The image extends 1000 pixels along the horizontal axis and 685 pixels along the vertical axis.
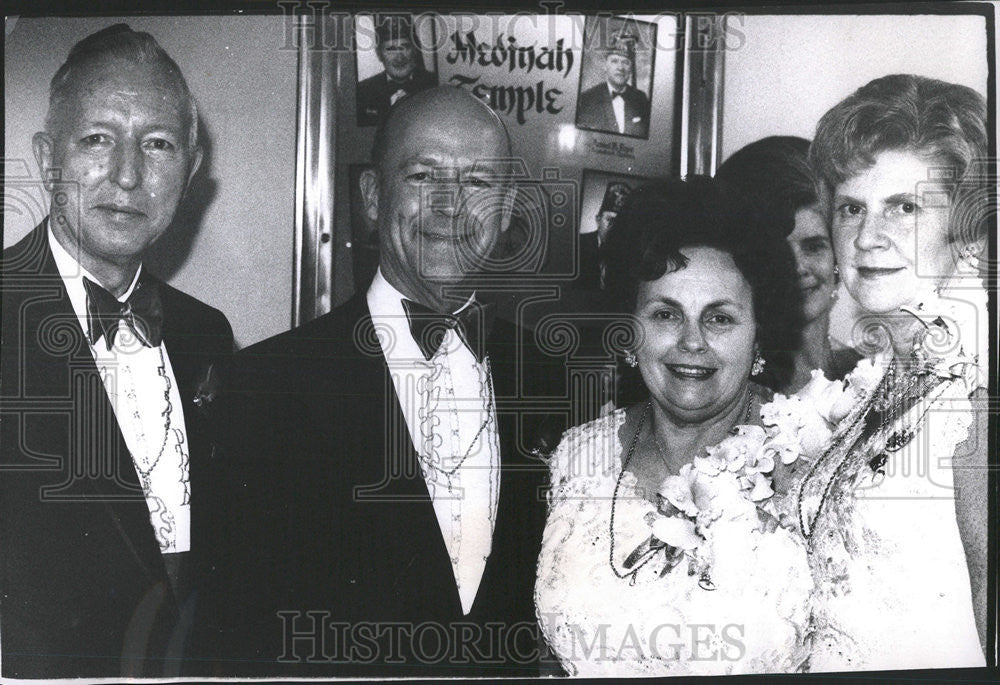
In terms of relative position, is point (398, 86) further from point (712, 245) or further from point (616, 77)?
point (712, 245)

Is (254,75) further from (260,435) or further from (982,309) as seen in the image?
(982,309)

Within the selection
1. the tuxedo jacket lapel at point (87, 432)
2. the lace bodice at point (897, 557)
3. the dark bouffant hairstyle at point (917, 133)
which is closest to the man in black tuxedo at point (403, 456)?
the tuxedo jacket lapel at point (87, 432)

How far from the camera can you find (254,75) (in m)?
2.52

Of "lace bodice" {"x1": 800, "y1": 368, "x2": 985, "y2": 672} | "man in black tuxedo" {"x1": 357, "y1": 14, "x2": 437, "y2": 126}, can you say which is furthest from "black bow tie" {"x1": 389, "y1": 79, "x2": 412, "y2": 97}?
"lace bodice" {"x1": 800, "y1": 368, "x2": 985, "y2": 672}

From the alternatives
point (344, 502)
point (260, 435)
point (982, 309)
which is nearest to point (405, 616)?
point (344, 502)

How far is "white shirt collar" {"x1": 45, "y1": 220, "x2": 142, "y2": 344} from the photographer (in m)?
2.52

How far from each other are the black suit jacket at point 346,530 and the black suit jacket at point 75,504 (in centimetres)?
13

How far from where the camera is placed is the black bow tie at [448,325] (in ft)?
8.24

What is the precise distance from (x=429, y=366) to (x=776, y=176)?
3.33 feet

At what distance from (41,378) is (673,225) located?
5.41ft

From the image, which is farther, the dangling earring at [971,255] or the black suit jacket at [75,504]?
the dangling earring at [971,255]

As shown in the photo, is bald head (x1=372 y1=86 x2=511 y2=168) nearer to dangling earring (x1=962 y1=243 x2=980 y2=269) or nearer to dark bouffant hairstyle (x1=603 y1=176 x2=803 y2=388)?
dark bouffant hairstyle (x1=603 y1=176 x2=803 y2=388)

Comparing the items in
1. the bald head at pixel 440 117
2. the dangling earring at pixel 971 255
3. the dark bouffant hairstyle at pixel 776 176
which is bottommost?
the dangling earring at pixel 971 255

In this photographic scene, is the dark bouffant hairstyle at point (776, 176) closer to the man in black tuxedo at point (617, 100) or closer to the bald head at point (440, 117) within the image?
the man in black tuxedo at point (617, 100)
